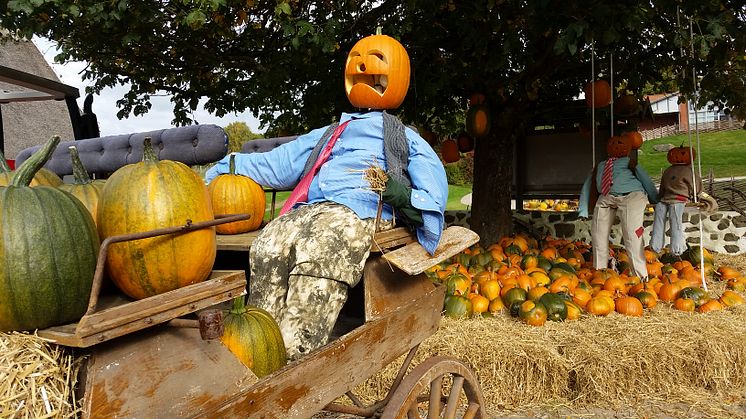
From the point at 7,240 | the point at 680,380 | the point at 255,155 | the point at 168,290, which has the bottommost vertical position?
the point at 680,380

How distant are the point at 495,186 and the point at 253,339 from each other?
18.2 ft

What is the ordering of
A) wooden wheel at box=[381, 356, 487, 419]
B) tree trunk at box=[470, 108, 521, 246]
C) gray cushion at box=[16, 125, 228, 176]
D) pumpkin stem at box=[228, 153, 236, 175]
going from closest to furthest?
wooden wheel at box=[381, 356, 487, 419] → pumpkin stem at box=[228, 153, 236, 175] → gray cushion at box=[16, 125, 228, 176] → tree trunk at box=[470, 108, 521, 246]

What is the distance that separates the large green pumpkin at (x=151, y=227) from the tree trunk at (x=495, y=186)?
573cm

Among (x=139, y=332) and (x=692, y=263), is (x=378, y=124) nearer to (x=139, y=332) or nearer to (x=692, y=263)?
(x=139, y=332)

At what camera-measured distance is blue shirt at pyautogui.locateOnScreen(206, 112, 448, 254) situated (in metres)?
2.49

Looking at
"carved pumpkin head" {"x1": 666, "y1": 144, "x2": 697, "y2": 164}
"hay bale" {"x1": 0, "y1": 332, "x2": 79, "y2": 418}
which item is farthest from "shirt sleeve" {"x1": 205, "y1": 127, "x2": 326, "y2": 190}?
"carved pumpkin head" {"x1": 666, "y1": 144, "x2": 697, "y2": 164}

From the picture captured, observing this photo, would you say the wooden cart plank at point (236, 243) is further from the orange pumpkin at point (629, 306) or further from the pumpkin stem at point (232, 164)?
the orange pumpkin at point (629, 306)

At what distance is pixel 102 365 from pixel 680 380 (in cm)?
405

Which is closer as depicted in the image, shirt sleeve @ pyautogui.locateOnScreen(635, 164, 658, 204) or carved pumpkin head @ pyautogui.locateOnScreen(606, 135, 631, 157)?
shirt sleeve @ pyautogui.locateOnScreen(635, 164, 658, 204)

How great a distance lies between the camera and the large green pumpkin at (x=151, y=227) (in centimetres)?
141

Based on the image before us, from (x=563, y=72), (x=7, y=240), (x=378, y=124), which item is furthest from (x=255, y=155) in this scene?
(x=563, y=72)

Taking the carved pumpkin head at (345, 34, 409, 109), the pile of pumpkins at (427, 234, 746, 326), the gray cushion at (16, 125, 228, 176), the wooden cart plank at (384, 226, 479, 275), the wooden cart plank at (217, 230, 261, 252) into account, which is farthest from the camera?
the pile of pumpkins at (427, 234, 746, 326)

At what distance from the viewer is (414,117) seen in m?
7.19

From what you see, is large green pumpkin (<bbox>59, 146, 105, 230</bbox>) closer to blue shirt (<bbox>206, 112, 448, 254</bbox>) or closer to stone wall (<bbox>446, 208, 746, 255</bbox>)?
blue shirt (<bbox>206, 112, 448, 254</bbox>)
